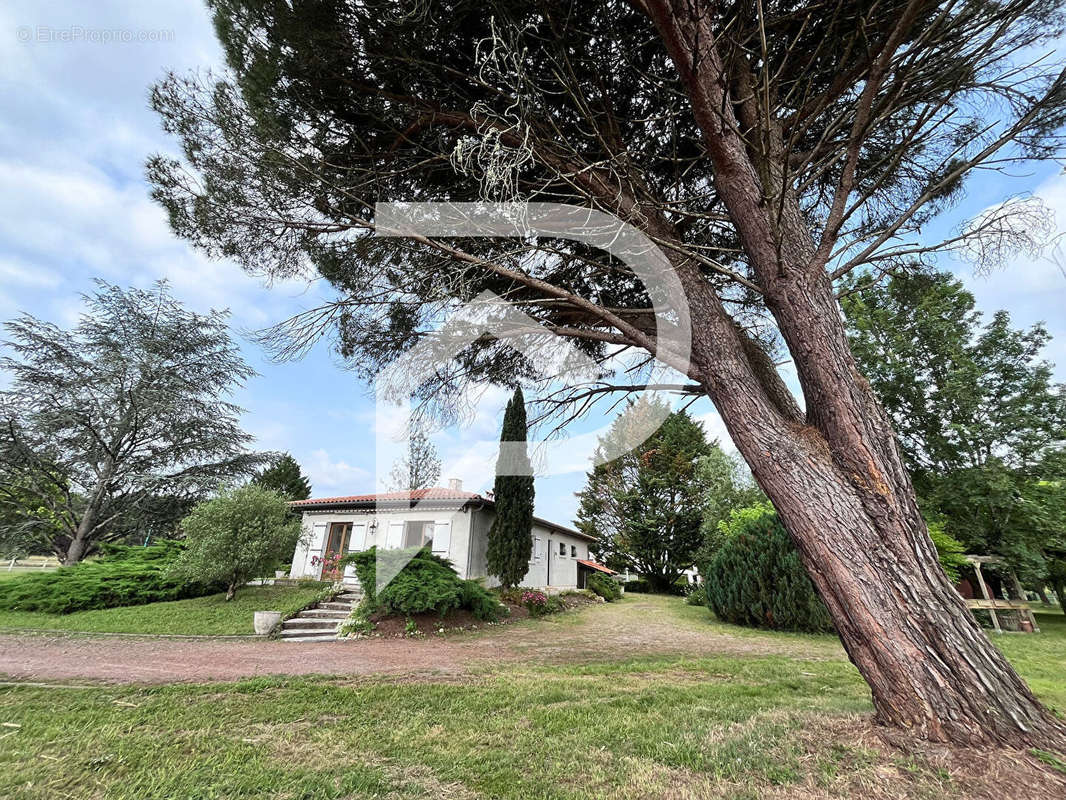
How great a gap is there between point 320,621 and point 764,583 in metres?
9.03

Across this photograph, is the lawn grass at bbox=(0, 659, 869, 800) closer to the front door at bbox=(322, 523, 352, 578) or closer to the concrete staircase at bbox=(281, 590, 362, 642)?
the concrete staircase at bbox=(281, 590, 362, 642)

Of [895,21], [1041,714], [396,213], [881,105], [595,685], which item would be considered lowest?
[595,685]

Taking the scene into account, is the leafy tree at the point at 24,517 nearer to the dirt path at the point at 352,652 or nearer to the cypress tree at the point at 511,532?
the dirt path at the point at 352,652

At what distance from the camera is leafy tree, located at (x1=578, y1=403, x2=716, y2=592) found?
20.8 metres

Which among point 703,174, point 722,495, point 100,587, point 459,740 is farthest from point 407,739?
point 722,495

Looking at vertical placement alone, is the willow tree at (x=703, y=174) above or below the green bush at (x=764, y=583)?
above

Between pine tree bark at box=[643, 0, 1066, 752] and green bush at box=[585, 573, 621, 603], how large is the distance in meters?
15.3

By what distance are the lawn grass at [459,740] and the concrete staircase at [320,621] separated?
12.9 feet

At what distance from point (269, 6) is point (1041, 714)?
6.54 m

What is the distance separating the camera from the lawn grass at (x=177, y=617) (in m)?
7.27

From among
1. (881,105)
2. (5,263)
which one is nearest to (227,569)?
(5,263)

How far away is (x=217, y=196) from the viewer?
12.7ft

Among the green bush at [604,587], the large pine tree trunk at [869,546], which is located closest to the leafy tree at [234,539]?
the large pine tree trunk at [869,546]

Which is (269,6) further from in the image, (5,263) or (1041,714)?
(5,263)
